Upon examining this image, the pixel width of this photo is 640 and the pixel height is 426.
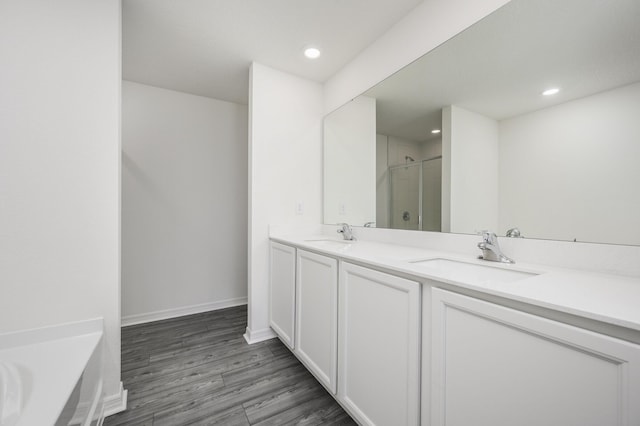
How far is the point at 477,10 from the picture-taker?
1.26 meters

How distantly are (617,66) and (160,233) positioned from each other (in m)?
3.28

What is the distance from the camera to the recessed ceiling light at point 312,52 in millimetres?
1976

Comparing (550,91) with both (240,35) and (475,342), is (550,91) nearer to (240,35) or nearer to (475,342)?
(475,342)

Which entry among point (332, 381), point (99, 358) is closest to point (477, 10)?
point (332, 381)

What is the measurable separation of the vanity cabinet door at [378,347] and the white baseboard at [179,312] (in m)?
2.00

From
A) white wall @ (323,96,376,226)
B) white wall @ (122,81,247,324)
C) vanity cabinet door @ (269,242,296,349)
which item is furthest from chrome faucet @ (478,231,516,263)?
white wall @ (122,81,247,324)

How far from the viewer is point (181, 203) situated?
2693 mm

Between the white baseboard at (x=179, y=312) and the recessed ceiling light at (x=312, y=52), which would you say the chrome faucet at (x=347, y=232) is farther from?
the white baseboard at (x=179, y=312)

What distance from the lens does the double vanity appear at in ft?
1.76

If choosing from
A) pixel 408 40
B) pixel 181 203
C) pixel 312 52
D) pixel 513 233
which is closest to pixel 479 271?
pixel 513 233

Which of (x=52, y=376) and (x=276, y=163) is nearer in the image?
(x=52, y=376)

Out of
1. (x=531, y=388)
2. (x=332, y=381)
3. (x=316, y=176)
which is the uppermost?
(x=316, y=176)

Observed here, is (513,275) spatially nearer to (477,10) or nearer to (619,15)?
(619,15)

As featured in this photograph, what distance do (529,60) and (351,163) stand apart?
51.8 inches
